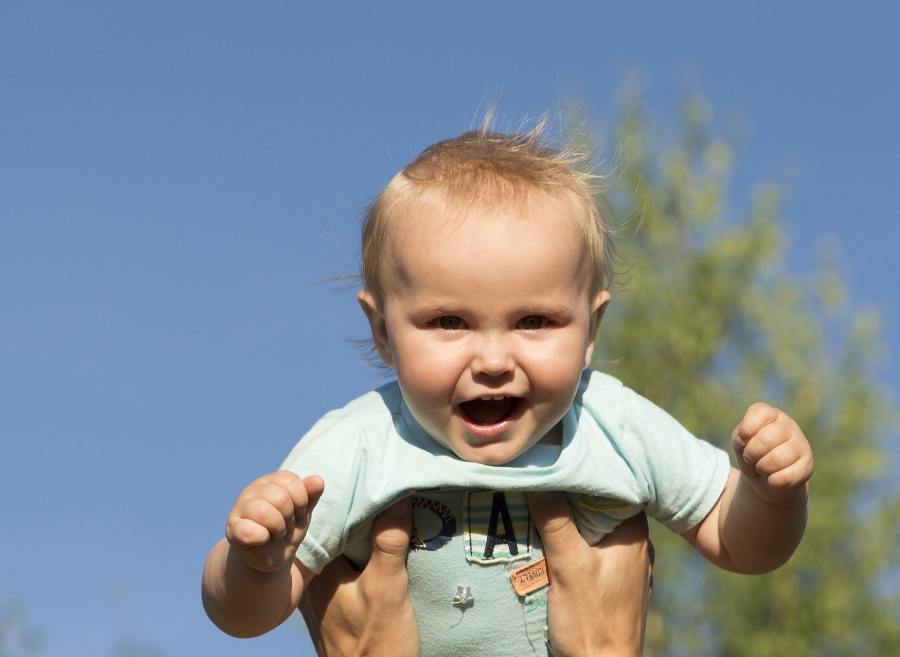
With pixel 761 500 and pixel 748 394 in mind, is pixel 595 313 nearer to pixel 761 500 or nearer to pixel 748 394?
pixel 761 500

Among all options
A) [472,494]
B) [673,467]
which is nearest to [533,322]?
[472,494]

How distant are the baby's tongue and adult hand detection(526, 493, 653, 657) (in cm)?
24

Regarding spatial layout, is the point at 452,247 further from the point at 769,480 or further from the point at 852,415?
the point at 852,415

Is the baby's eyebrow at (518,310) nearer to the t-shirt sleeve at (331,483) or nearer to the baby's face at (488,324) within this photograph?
the baby's face at (488,324)

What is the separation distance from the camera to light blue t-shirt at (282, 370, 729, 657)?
107 inches

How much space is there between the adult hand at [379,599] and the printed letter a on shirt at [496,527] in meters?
0.16

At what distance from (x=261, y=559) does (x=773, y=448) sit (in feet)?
3.90

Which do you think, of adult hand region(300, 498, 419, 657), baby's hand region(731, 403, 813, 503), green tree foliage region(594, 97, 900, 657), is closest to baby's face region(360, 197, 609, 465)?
adult hand region(300, 498, 419, 657)

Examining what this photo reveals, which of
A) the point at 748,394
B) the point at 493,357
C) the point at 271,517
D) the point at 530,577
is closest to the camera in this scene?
the point at 271,517

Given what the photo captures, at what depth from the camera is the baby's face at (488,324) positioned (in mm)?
2629

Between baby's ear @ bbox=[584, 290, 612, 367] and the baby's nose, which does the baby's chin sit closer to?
the baby's nose

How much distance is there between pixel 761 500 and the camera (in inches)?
110

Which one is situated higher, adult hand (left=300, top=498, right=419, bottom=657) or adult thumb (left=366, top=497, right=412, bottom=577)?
adult thumb (left=366, top=497, right=412, bottom=577)

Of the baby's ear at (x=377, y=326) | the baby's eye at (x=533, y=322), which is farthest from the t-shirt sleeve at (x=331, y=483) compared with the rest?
the baby's eye at (x=533, y=322)
